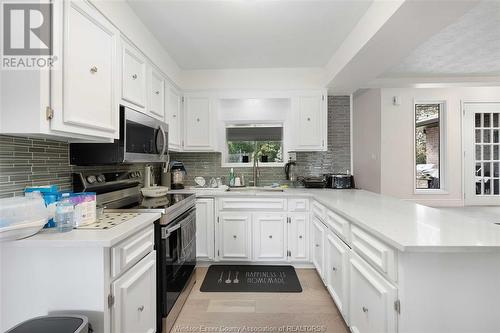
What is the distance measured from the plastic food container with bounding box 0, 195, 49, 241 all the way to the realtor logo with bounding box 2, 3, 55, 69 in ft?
Answer: 2.00

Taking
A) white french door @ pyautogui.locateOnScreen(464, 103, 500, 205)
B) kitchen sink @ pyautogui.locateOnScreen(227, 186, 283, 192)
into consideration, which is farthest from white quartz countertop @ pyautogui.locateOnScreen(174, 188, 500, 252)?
white french door @ pyautogui.locateOnScreen(464, 103, 500, 205)

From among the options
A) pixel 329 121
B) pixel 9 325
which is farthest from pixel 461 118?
pixel 9 325

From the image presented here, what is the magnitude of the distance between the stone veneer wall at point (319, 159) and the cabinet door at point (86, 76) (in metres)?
1.80

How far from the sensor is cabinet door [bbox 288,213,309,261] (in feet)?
9.39

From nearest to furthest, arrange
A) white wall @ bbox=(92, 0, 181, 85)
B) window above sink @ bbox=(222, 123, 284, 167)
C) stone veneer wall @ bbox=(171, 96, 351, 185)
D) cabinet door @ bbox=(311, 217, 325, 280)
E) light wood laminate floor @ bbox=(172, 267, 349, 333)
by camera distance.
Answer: white wall @ bbox=(92, 0, 181, 85) → light wood laminate floor @ bbox=(172, 267, 349, 333) → cabinet door @ bbox=(311, 217, 325, 280) → stone veneer wall @ bbox=(171, 96, 351, 185) → window above sink @ bbox=(222, 123, 284, 167)

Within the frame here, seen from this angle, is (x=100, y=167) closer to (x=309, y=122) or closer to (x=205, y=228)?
(x=205, y=228)

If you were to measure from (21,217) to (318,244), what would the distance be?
2342mm

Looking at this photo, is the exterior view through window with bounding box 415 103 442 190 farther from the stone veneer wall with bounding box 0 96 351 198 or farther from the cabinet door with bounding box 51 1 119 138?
the cabinet door with bounding box 51 1 119 138

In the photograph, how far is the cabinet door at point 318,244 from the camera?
7.93ft

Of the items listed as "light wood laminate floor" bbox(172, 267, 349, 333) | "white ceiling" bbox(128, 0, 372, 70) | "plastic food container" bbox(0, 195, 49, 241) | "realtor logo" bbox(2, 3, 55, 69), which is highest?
"white ceiling" bbox(128, 0, 372, 70)

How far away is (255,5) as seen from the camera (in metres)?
1.93

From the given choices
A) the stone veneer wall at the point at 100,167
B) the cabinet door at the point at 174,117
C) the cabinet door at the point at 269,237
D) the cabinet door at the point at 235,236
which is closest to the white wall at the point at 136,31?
the cabinet door at the point at 174,117

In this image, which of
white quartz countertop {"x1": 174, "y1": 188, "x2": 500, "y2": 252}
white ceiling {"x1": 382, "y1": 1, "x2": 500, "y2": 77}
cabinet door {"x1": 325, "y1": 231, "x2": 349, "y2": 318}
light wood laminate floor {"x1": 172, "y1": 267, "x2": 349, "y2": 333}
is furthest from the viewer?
white ceiling {"x1": 382, "y1": 1, "x2": 500, "y2": 77}

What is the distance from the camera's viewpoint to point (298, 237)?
9.42 ft
